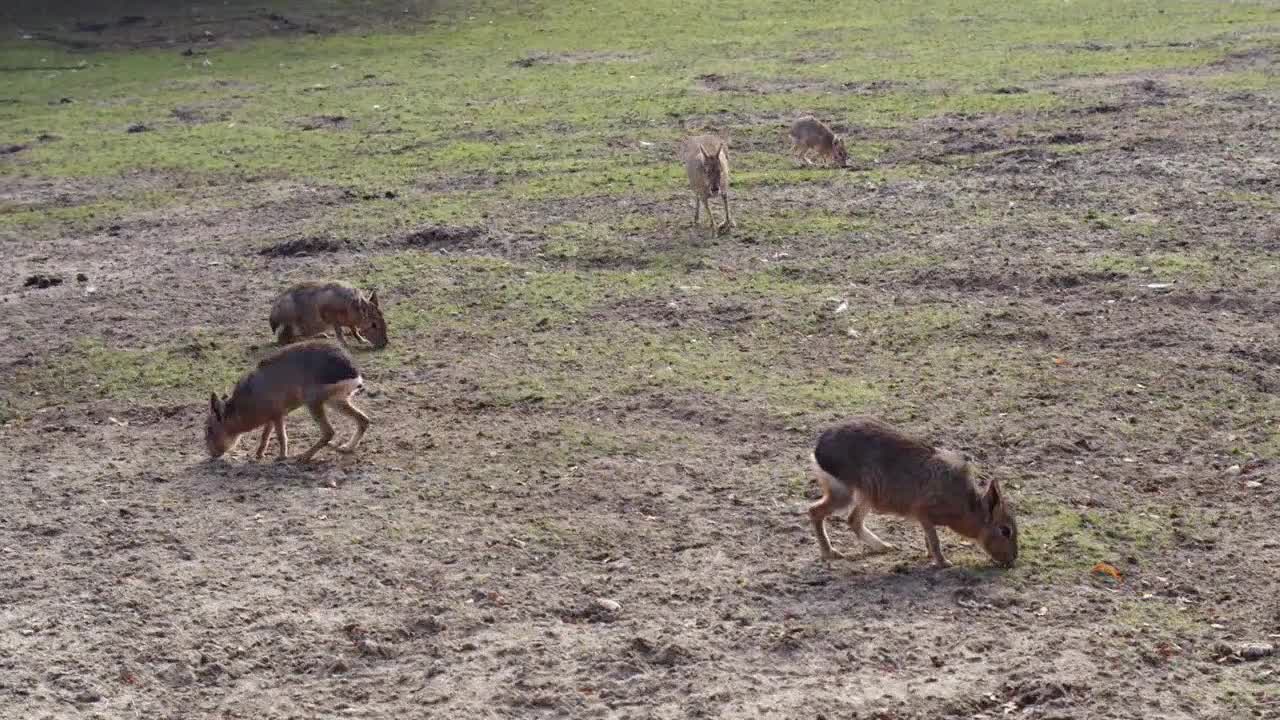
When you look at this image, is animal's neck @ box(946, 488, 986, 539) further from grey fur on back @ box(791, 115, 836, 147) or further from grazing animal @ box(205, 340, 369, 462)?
grey fur on back @ box(791, 115, 836, 147)

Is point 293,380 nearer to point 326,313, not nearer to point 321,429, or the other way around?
point 321,429

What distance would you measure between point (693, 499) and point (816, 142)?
8.49 metres

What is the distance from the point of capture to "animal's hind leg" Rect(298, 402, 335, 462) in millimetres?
8961

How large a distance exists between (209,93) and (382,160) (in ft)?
23.2

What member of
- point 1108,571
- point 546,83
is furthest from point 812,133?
point 1108,571

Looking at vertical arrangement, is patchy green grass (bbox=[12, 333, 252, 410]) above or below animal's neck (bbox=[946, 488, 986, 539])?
below

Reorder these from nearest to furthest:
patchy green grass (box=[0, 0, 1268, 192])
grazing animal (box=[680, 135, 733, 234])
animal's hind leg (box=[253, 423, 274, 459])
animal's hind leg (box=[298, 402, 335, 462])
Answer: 1. animal's hind leg (box=[298, 402, 335, 462])
2. animal's hind leg (box=[253, 423, 274, 459])
3. grazing animal (box=[680, 135, 733, 234])
4. patchy green grass (box=[0, 0, 1268, 192])

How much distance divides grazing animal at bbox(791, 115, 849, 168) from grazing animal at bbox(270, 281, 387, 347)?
6000 mm

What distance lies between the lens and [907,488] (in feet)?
23.9

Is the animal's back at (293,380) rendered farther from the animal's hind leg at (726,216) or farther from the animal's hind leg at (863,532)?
the animal's hind leg at (726,216)

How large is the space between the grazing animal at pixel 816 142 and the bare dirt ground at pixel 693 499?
2.14m

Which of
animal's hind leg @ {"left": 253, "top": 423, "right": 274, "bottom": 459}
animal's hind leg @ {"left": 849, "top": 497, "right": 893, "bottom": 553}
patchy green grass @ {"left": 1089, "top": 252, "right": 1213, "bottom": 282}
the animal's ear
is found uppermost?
the animal's ear

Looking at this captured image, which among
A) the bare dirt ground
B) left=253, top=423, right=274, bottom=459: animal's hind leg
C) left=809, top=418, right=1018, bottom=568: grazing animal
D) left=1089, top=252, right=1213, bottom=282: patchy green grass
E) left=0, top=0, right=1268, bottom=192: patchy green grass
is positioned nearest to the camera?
the bare dirt ground

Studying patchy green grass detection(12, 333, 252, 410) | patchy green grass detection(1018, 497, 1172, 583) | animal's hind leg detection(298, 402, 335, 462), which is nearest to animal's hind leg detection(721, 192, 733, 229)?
patchy green grass detection(12, 333, 252, 410)
